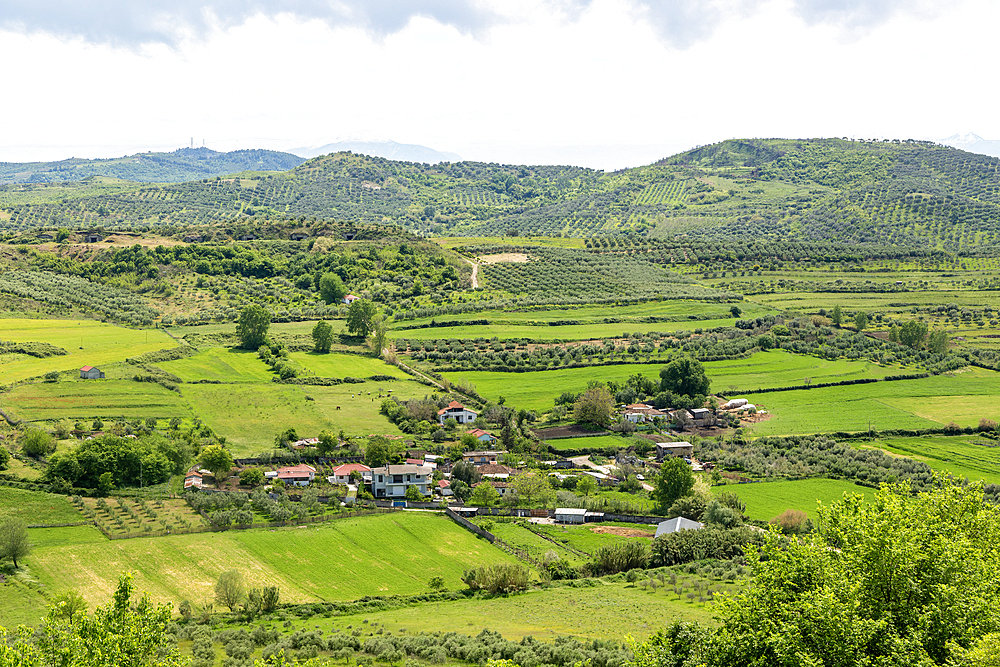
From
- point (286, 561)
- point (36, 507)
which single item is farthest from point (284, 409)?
point (286, 561)

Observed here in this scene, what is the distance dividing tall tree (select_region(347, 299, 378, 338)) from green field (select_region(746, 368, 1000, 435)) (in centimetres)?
4470

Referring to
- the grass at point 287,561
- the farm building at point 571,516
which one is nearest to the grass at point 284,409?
the grass at point 287,561

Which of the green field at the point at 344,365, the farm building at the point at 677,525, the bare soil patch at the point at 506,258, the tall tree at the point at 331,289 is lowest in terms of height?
the farm building at the point at 677,525

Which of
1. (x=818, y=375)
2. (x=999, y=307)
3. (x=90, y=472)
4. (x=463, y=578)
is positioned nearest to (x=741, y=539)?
(x=463, y=578)

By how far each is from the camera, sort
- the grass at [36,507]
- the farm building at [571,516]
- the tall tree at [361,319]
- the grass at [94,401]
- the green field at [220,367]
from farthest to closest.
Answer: the tall tree at [361,319], the green field at [220,367], the grass at [94,401], the farm building at [571,516], the grass at [36,507]

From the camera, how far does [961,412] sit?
75.6 metres

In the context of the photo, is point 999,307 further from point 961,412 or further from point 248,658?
point 248,658

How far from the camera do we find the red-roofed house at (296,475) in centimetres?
5766

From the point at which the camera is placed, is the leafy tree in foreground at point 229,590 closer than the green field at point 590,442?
Yes

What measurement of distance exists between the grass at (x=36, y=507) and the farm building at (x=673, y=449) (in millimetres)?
40592

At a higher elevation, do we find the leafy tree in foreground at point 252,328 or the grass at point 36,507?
the leafy tree in foreground at point 252,328

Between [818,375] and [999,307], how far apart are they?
1924 inches

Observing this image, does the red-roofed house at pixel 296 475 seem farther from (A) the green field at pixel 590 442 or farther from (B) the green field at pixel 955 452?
(B) the green field at pixel 955 452

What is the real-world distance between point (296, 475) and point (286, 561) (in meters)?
13.5
